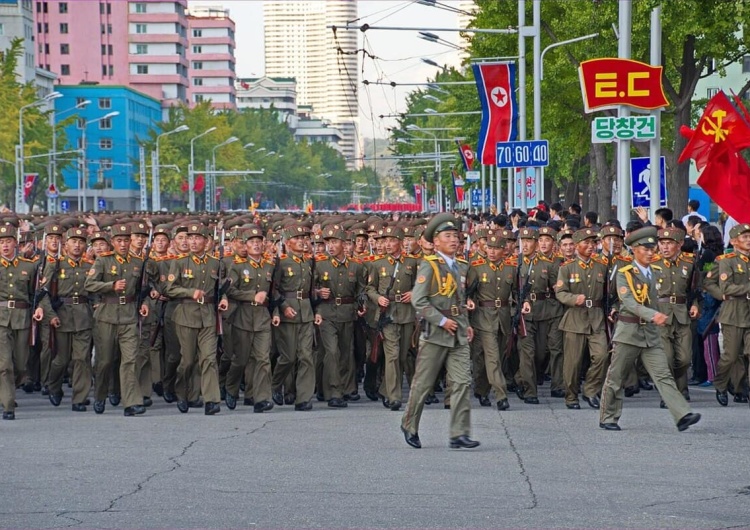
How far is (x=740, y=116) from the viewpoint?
18.1 metres

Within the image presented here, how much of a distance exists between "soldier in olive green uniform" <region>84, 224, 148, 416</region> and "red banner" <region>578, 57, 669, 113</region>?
24.2 feet

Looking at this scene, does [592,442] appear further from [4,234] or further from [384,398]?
[4,234]

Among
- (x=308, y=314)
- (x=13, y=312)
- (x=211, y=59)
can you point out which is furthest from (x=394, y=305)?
(x=211, y=59)

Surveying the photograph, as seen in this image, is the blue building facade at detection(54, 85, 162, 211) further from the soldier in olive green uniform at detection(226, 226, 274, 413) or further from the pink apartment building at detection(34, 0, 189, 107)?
the soldier in olive green uniform at detection(226, 226, 274, 413)

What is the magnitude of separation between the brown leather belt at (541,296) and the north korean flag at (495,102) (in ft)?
55.2

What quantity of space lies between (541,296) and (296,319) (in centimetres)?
268

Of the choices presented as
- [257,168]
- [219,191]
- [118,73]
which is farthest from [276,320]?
[118,73]

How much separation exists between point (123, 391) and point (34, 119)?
7362 centimetres

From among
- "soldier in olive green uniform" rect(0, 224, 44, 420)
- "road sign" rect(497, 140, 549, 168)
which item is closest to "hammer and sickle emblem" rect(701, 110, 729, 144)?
"soldier in olive green uniform" rect(0, 224, 44, 420)

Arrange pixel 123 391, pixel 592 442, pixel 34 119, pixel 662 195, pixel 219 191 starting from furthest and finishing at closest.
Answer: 1. pixel 219 191
2. pixel 34 119
3. pixel 662 195
4. pixel 123 391
5. pixel 592 442

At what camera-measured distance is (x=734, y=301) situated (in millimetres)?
15523

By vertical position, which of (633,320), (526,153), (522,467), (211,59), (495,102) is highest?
(211,59)

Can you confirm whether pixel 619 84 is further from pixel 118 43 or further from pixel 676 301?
pixel 118 43

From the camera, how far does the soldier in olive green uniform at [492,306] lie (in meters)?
15.4
